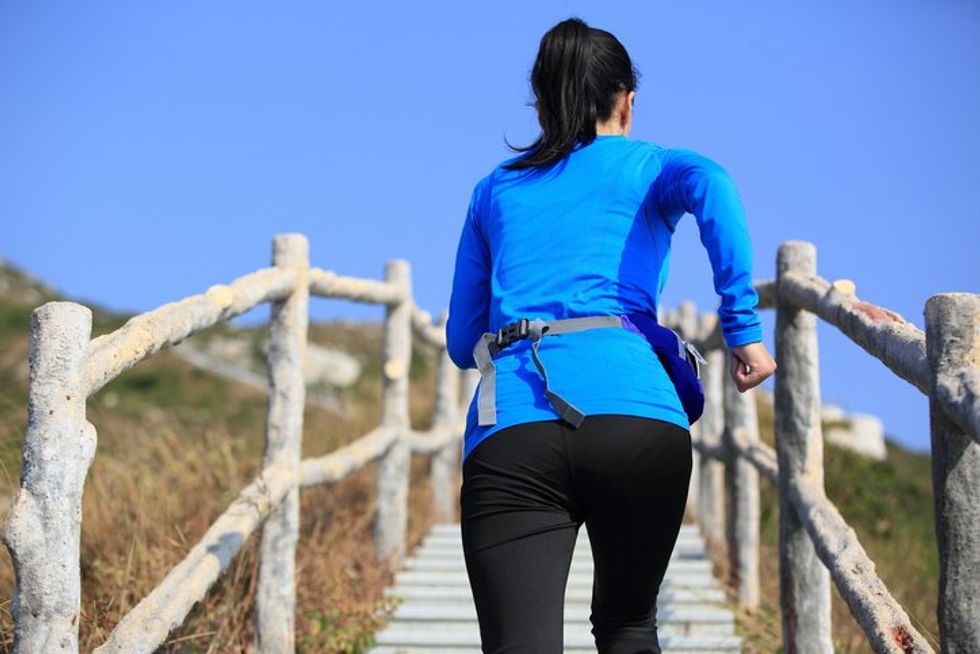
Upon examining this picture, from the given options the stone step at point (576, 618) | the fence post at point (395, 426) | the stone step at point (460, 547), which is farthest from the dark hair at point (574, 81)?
the stone step at point (460, 547)

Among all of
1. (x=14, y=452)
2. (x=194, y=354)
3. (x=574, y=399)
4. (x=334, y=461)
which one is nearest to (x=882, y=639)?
(x=574, y=399)

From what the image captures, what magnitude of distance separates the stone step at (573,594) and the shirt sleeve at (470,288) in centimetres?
295

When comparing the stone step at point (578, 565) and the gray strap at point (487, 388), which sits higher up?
the stone step at point (578, 565)

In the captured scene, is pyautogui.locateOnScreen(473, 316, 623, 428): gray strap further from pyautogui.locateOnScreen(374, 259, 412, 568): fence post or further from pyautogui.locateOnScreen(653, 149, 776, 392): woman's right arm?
pyautogui.locateOnScreen(374, 259, 412, 568): fence post

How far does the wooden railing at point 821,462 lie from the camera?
9.55 ft

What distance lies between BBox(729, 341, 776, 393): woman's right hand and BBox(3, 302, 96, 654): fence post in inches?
53.7

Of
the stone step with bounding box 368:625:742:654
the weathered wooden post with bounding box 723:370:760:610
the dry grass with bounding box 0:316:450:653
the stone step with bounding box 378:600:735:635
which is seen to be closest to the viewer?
the dry grass with bounding box 0:316:450:653

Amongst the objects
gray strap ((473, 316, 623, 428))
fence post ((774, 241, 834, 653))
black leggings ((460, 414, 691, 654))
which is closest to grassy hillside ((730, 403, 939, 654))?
fence post ((774, 241, 834, 653))

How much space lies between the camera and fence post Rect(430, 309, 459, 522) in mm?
8078

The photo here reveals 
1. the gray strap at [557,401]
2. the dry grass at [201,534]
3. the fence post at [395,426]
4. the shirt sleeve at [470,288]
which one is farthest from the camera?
the fence post at [395,426]

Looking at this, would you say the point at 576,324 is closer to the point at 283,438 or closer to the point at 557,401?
the point at 557,401

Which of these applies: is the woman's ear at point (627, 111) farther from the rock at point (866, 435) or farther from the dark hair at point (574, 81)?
the rock at point (866, 435)

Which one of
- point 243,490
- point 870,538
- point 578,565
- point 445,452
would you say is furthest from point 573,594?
point 870,538

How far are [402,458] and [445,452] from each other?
1202 millimetres
